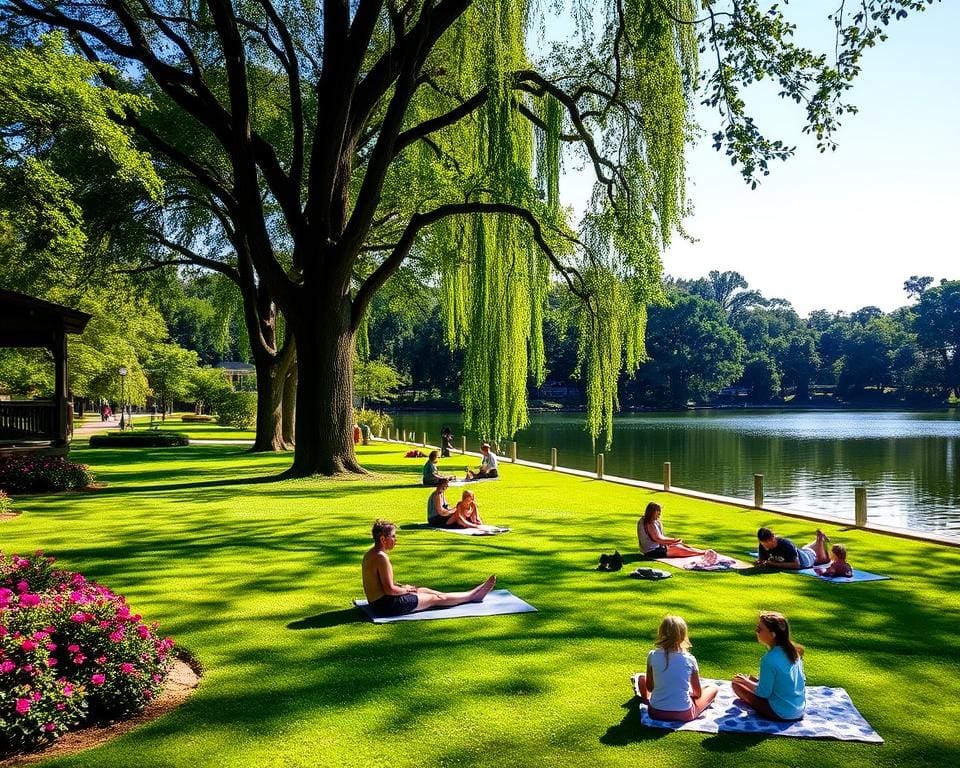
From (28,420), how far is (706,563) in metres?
21.0

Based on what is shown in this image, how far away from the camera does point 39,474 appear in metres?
19.8

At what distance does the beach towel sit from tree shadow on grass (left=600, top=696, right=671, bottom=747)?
18.9 feet

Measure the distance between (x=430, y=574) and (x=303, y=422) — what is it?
11624 millimetres

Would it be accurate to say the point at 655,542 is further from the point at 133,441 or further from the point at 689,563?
the point at 133,441

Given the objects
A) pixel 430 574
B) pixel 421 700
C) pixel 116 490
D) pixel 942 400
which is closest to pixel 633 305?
pixel 430 574

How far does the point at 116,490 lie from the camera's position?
20375mm

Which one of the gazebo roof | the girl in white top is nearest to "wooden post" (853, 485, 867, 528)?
the girl in white top

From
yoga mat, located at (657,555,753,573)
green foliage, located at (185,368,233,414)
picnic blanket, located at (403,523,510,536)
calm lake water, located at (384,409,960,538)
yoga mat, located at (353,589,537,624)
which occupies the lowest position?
calm lake water, located at (384,409,960,538)

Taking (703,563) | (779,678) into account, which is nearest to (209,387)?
(703,563)

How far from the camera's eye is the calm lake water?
2647 cm

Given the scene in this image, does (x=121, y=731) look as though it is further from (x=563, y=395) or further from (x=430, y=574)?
(x=563, y=395)

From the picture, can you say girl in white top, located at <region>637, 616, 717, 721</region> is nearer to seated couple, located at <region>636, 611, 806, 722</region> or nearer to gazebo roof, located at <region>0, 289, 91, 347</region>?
seated couple, located at <region>636, 611, 806, 722</region>

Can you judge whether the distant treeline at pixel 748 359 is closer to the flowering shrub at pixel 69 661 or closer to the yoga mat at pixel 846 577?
the yoga mat at pixel 846 577

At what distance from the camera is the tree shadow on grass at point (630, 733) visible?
584 centimetres
